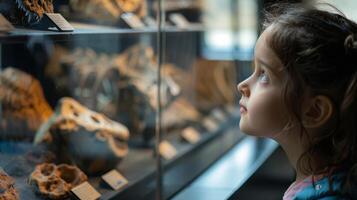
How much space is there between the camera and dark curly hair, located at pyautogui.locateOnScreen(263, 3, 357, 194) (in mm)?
1025

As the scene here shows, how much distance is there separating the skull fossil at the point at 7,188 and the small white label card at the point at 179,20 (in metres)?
1.23

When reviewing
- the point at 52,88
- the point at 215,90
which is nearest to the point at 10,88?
the point at 52,88

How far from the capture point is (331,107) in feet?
3.41

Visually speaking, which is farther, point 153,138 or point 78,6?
Answer: point 153,138

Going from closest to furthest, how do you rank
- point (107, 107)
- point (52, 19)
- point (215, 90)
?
1. point (52, 19)
2. point (107, 107)
3. point (215, 90)

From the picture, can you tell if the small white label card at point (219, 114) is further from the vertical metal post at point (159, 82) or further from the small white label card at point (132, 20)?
the small white label card at point (132, 20)

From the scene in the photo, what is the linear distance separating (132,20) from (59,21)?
548 mm

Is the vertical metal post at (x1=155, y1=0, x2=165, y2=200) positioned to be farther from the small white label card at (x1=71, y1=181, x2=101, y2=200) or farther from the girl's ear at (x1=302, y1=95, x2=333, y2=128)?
the girl's ear at (x1=302, y1=95, x2=333, y2=128)

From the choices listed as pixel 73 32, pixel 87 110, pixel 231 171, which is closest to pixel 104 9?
pixel 87 110

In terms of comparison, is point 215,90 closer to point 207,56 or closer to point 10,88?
point 207,56

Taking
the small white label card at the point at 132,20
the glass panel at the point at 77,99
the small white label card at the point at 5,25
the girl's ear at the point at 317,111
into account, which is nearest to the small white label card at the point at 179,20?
the glass panel at the point at 77,99

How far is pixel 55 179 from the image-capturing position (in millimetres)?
1403

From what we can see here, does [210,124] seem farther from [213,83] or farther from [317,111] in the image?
[317,111]

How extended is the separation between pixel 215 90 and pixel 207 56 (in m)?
0.17
